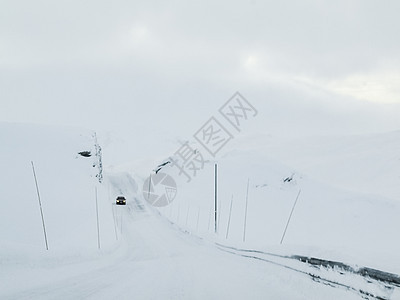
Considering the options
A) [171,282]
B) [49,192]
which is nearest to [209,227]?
Answer: [49,192]

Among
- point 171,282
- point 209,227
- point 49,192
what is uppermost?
point 171,282

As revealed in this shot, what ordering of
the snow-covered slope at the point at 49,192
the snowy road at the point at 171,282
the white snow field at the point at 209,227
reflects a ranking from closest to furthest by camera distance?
the snowy road at the point at 171,282
the white snow field at the point at 209,227
the snow-covered slope at the point at 49,192

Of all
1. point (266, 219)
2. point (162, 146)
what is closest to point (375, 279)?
point (266, 219)

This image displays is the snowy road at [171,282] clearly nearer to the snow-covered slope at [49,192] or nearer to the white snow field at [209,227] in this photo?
the white snow field at [209,227]

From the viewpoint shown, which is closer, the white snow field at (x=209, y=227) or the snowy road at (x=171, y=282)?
the snowy road at (x=171, y=282)

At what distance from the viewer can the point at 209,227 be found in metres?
27.5

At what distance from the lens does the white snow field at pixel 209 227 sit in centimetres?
664

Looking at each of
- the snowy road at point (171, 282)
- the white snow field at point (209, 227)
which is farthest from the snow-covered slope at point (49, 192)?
the snowy road at point (171, 282)

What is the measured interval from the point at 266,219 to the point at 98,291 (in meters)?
24.6

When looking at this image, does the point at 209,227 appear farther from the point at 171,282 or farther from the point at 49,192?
the point at 171,282

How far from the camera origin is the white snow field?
6.64 meters

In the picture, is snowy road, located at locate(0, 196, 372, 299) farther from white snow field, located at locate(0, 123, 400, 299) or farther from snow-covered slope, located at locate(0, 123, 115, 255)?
snow-covered slope, located at locate(0, 123, 115, 255)

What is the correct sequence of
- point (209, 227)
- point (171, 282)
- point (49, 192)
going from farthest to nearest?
1. point (209, 227)
2. point (49, 192)
3. point (171, 282)

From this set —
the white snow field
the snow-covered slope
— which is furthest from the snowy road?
the snow-covered slope
